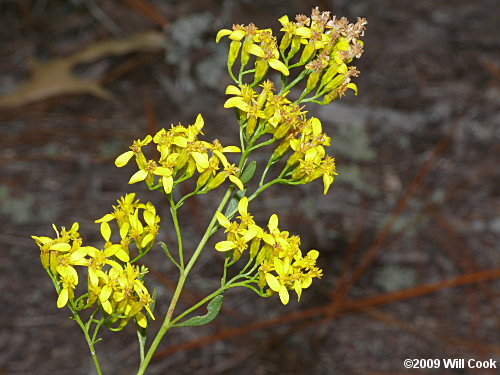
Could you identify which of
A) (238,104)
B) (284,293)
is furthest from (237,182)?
(284,293)

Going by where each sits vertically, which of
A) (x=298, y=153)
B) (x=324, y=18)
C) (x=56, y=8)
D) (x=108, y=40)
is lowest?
(x=298, y=153)

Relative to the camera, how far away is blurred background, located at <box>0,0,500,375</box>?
4996 millimetres

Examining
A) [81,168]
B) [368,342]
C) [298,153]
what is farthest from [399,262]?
[298,153]

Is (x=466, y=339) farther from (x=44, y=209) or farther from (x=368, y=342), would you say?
(x=44, y=209)

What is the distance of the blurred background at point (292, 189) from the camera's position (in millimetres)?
4996

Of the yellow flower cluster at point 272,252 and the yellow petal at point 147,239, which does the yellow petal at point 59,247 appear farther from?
the yellow flower cluster at point 272,252

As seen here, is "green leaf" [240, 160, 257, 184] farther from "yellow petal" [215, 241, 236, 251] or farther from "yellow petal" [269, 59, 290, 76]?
"yellow petal" [269, 59, 290, 76]

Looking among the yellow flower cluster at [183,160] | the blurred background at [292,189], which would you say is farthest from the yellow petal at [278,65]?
the blurred background at [292,189]

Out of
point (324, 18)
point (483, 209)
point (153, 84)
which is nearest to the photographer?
point (324, 18)

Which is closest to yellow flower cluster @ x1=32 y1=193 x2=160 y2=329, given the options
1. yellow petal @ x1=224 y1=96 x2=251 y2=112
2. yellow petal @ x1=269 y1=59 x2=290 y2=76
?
yellow petal @ x1=224 y1=96 x2=251 y2=112

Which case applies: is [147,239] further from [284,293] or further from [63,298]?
[284,293]

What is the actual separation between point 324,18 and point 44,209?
3.84 meters

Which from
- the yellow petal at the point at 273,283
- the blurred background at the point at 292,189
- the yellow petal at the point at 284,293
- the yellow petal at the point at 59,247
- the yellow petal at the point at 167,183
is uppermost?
the blurred background at the point at 292,189

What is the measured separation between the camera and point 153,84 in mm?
6590
